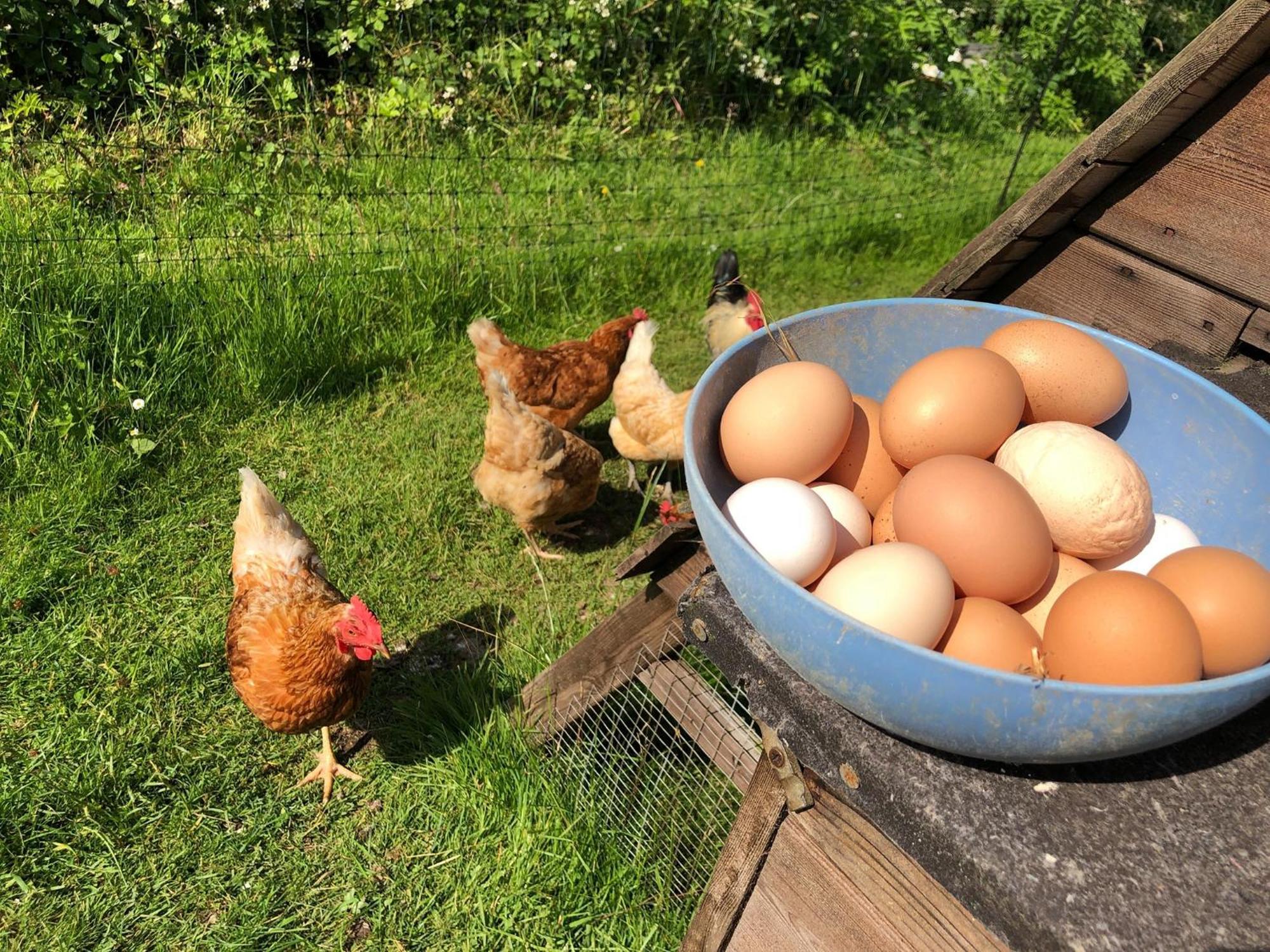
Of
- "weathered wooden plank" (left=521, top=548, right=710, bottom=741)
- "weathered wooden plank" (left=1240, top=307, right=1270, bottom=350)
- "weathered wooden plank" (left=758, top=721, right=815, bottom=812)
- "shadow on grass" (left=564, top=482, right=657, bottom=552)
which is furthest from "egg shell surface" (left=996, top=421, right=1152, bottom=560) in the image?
"shadow on grass" (left=564, top=482, right=657, bottom=552)

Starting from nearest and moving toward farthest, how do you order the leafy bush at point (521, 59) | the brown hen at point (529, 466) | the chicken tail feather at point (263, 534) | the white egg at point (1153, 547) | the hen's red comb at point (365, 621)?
the white egg at point (1153, 547) < the hen's red comb at point (365, 621) < the chicken tail feather at point (263, 534) < the brown hen at point (529, 466) < the leafy bush at point (521, 59)

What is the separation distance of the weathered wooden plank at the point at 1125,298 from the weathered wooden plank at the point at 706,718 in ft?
4.64

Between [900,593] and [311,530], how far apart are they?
114 inches

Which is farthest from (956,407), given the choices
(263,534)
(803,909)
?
(263,534)

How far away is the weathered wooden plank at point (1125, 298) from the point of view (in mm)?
2021

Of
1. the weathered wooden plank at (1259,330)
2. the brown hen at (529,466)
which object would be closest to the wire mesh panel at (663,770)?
the brown hen at (529,466)

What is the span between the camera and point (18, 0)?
185 inches

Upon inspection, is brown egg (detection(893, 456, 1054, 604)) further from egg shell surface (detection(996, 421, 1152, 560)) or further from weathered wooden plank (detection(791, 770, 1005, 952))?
weathered wooden plank (detection(791, 770, 1005, 952))

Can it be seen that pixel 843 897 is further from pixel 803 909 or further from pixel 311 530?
pixel 311 530

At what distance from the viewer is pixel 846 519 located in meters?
1.48

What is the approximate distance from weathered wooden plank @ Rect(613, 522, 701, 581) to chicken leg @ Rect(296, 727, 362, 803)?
1181mm

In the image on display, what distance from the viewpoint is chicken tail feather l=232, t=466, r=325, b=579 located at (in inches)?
107

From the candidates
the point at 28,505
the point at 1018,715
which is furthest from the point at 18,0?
the point at 1018,715

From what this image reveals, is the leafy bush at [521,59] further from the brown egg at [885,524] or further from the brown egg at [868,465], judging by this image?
the brown egg at [885,524]
